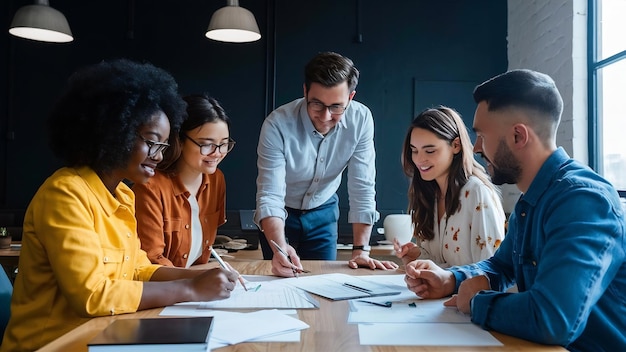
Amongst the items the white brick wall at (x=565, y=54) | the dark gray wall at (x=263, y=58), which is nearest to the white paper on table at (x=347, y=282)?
the white brick wall at (x=565, y=54)

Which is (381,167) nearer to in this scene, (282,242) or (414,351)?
(282,242)

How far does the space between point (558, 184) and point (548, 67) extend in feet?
10.4

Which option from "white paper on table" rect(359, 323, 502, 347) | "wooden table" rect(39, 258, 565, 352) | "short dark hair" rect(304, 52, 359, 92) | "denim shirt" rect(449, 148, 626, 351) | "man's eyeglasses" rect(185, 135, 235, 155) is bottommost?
"wooden table" rect(39, 258, 565, 352)

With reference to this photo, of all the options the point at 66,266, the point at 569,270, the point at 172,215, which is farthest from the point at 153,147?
the point at 569,270

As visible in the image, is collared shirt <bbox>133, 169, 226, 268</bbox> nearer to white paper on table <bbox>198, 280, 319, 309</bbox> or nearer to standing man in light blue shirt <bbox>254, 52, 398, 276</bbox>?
standing man in light blue shirt <bbox>254, 52, 398, 276</bbox>

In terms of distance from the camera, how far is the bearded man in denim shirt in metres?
0.99

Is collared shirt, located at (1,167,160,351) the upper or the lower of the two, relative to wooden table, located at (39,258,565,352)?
upper

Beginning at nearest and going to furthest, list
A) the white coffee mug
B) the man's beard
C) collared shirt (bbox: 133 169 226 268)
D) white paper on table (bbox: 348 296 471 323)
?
white paper on table (bbox: 348 296 471 323) < the man's beard < collared shirt (bbox: 133 169 226 268) < the white coffee mug

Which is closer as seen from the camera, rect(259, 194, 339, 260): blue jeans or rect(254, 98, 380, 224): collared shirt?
rect(254, 98, 380, 224): collared shirt

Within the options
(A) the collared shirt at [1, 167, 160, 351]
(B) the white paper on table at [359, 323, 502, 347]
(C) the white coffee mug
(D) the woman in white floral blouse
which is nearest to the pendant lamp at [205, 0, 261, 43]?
(C) the white coffee mug

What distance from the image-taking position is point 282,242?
2123mm

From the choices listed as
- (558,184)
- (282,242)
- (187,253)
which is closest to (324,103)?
(282,242)

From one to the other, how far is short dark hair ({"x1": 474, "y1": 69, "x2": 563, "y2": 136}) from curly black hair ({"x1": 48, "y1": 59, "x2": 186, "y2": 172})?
86 cm

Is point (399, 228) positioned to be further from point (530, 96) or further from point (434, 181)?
point (530, 96)
